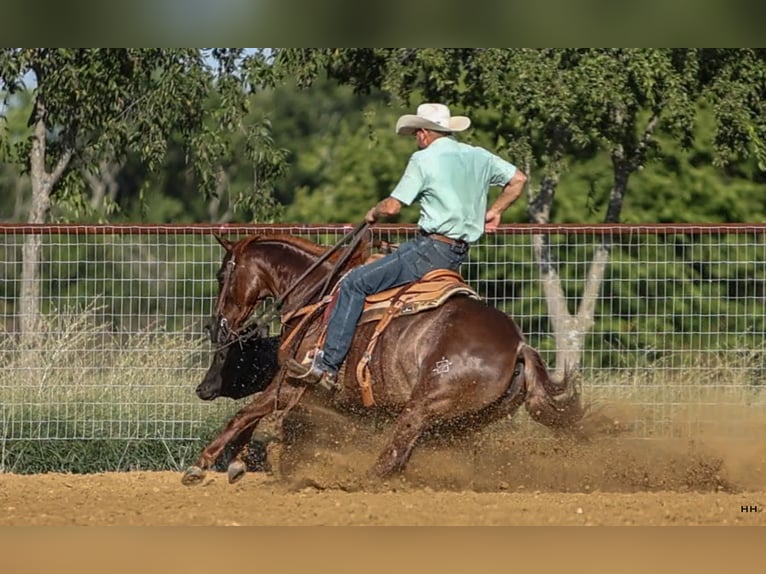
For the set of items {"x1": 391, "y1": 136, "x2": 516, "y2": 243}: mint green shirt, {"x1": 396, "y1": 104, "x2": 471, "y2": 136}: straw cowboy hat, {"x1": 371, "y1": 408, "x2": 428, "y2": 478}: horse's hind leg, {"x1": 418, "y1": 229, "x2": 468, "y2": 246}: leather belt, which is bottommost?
{"x1": 371, "y1": 408, "x2": 428, "y2": 478}: horse's hind leg

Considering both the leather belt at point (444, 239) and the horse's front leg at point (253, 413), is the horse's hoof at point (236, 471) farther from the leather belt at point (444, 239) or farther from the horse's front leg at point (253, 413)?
the leather belt at point (444, 239)

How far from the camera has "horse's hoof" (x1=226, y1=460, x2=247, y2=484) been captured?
10.5 meters

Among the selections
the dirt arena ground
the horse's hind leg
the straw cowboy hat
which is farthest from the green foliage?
the horse's hind leg

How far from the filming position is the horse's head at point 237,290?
10.6 m

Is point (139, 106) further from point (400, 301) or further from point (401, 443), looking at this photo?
point (401, 443)

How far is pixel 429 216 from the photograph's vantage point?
986 cm

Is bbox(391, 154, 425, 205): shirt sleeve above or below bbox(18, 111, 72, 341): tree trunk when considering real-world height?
above

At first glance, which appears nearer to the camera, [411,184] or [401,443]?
[411,184]

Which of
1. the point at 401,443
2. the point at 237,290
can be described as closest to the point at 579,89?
the point at 237,290

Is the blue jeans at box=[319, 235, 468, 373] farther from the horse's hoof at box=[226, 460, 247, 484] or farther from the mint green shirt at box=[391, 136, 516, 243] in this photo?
the horse's hoof at box=[226, 460, 247, 484]

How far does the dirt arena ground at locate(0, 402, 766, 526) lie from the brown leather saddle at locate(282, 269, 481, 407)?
22.6 inches

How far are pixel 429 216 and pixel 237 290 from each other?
161 centimetres

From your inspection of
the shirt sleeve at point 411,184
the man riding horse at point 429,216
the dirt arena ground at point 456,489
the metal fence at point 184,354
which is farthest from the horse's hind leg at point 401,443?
the metal fence at point 184,354

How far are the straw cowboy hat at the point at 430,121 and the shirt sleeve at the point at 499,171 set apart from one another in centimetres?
31
